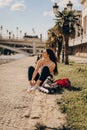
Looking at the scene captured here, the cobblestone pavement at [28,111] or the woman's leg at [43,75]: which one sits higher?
the woman's leg at [43,75]

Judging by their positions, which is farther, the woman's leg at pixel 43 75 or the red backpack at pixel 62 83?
the red backpack at pixel 62 83

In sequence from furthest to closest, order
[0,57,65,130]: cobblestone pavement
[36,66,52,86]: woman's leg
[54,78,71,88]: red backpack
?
1. [54,78,71,88]: red backpack
2. [36,66,52,86]: woman's leg
3. [0,57,65,130]: cobblestone pavement

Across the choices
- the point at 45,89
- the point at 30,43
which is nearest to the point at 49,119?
the point at 45,89

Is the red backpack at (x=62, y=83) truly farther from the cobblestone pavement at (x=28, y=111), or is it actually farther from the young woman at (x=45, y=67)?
the cobblestone pavement at (x=28, y=111)

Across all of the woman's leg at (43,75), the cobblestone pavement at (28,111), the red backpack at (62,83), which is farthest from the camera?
the red backpack at (62,83)

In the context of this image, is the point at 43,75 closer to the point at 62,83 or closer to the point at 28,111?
the point at 62,83

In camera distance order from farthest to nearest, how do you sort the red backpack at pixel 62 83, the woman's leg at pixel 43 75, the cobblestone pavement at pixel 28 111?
1. the red backpack at pixel 62 83
2. the woman's leg at pixel 43 75
3. the cobblestone pavement at pixel 28 111

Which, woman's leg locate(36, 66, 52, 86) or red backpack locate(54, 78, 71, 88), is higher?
woman's leg locate(36, 66, 52, 86)

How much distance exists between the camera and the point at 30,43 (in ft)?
477

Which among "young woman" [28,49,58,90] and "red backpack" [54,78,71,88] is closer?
"young woman" [28,49,58,90]

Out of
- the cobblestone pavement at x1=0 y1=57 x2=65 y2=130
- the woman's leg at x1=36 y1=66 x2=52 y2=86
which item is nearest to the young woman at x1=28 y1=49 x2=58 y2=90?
the woman's leg at x1=36 y1=66 x2=52 y2=86

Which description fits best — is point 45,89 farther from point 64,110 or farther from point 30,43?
point 30,43

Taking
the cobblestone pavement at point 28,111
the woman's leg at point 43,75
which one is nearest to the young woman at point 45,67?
the woman's leg at point 43,75

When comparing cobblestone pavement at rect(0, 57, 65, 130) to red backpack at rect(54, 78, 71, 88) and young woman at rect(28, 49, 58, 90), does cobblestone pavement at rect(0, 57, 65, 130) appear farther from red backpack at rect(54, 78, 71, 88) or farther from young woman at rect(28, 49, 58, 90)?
red backpack at rect(54, 78, 71, 88)
